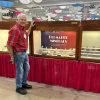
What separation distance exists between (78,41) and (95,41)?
389 mm

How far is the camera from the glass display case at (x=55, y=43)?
3005mm

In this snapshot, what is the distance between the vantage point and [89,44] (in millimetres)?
2986

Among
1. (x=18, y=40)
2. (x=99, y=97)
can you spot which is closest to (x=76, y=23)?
(x=18, y=40)

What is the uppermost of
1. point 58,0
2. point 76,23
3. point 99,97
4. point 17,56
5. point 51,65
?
point 58,0

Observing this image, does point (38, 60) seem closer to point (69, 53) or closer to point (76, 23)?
point (69, 53)

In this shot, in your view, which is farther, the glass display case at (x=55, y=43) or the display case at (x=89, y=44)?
the glass display case at (x=55, y=43)

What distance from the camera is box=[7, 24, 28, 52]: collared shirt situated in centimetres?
254

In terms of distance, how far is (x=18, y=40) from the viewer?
2.62 meters

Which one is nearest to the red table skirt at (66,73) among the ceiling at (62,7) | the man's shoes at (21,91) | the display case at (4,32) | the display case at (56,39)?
the display case at (56,39)

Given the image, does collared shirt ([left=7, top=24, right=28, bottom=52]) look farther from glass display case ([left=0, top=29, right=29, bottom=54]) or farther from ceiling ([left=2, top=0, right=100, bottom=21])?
ceiling ([left=2, top=0, right=100, bottom=21])

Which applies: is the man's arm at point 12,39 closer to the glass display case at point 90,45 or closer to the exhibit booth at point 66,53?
the exhibit booth at point 66,53

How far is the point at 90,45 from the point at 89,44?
31 mm

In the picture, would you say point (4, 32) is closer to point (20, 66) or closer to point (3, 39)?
point (3, 39)

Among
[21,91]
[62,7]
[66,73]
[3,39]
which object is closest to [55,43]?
[66,73]
